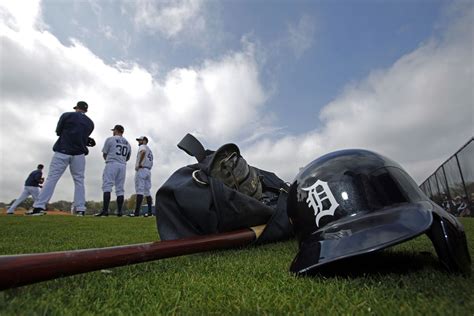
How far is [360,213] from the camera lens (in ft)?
4.21

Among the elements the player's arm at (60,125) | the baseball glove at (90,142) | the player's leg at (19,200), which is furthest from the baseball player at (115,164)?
the player's leg at (19,200)

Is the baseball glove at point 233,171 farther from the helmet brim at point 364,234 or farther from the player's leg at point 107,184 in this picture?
the player's leg at point 107,184

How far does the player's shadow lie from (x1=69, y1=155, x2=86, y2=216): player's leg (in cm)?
642

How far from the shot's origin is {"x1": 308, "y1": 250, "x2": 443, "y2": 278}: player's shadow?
115 cm

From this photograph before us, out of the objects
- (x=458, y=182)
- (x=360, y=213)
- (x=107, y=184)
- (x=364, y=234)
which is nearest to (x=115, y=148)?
(x=107, y=184)

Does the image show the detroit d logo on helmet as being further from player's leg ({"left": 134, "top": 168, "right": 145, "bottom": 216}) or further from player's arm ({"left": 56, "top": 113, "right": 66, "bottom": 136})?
player's leg ({"left": 134, "top": 168, "right": 145, "bottom": 216})

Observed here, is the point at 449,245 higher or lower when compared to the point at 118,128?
lower

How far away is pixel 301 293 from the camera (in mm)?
948

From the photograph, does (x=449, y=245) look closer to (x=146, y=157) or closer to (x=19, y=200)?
(x=146, y=157)

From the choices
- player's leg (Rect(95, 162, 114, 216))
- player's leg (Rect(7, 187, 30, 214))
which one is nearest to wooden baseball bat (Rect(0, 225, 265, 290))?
player's leg (Rect(95, 162, 114, 216))

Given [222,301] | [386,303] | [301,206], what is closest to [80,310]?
[222,301]

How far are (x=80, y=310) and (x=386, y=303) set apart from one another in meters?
0.80

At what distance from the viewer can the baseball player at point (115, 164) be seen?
787cm

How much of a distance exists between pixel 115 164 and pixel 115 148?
0.42 meters
